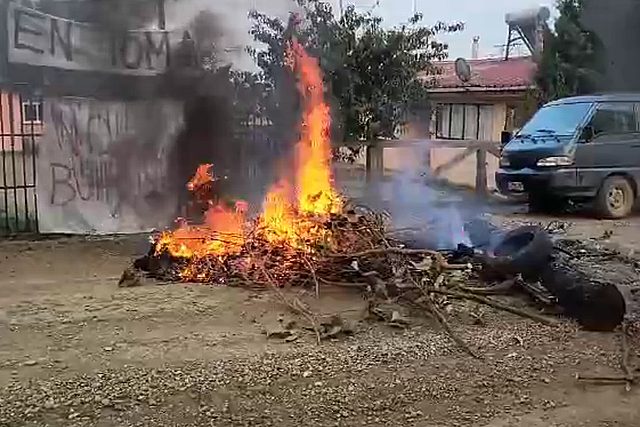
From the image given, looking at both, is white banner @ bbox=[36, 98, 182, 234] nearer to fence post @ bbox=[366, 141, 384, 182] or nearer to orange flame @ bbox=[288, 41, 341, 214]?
orange flame @ bbox=[288, 41, 341, 214]

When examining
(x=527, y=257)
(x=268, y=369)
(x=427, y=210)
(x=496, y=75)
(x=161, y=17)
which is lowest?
(x=268, y=369)

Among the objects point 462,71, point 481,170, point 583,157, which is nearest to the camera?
point 583,157

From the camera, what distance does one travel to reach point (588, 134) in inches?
478

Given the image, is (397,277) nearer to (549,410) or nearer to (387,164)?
(549,410)

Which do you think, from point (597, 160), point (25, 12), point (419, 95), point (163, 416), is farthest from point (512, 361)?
point (419, 95)

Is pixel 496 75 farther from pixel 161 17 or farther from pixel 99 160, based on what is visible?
pixel 99 160

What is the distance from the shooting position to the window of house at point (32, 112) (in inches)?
362

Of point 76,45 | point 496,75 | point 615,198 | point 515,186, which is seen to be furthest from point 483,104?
point 76,45

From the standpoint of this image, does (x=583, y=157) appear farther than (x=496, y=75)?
No

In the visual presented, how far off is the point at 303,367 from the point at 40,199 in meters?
6.08

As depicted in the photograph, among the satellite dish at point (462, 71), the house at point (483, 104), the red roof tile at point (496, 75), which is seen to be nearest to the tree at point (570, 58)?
the house at point (483, 104)

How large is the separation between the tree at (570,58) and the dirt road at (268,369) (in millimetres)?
12589

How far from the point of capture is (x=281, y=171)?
35.7 feet

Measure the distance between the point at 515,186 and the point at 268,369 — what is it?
8.79 m
